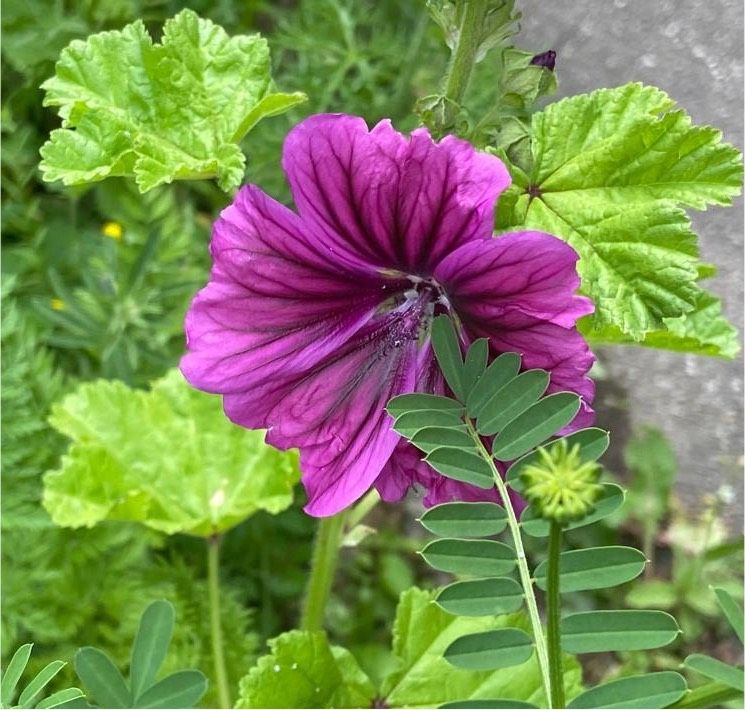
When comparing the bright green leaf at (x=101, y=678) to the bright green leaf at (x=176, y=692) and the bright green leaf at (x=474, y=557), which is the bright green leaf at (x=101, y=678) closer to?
the bright green leaf at (x=176, y=692)

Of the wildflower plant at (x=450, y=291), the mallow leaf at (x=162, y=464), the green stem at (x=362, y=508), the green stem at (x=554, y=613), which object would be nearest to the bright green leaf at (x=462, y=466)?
the wildflower plant at (x=450, y=291)

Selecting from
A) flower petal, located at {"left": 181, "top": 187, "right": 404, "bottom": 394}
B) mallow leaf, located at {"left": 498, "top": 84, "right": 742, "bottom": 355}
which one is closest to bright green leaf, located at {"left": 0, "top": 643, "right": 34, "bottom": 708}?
flower petal, located at {"left": 181, "top": 187, "right": 404, "bottom": 394}

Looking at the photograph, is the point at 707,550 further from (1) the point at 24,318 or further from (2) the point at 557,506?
(2) the point at 557,506

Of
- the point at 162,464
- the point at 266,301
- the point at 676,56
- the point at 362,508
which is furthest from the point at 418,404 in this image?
the point at 162,464

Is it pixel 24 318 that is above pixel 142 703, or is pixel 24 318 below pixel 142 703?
above

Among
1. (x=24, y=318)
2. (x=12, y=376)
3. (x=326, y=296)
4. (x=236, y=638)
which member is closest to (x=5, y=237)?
(x=24, y=318)

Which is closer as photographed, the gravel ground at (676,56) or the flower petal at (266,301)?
the flower petal at (266,301)
